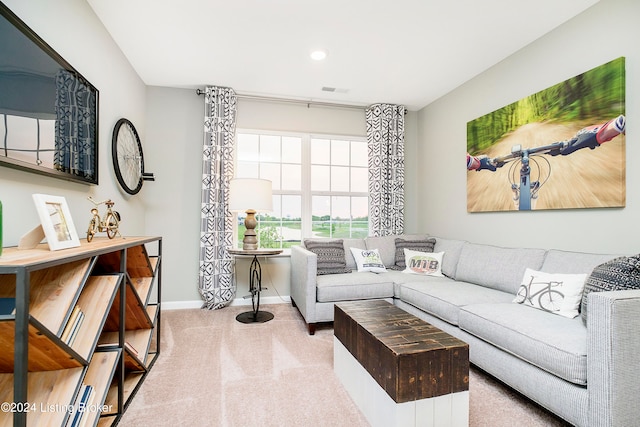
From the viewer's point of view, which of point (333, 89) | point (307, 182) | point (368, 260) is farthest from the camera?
point (307, 182)

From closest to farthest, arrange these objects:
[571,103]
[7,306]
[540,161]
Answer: [7,306], [571,103], [540,161]

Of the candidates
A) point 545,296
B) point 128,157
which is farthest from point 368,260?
point 128,157

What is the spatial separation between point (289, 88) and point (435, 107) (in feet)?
6.19

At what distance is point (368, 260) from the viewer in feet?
11.1

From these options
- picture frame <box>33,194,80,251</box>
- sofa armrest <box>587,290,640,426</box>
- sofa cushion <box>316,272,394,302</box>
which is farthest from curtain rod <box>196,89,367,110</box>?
sofa armrest <box>587,290,640,426</box>

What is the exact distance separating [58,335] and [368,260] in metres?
2.73

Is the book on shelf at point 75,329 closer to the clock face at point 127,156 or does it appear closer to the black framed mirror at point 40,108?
the black framed mirror at point 40,108

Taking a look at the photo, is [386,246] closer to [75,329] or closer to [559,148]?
[559,148]

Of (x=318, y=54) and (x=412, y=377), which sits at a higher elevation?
(x=318, y=54)

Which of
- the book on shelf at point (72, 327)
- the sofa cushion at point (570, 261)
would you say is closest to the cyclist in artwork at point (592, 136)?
the sofa cushion at point (570, 261)

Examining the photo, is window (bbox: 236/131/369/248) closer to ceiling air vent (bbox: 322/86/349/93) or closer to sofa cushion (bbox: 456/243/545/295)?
ceiling air vent (bbox: 322/86/349/93)

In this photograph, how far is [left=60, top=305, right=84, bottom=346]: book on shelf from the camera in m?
1.21

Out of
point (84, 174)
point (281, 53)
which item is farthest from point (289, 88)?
point (84, 174)

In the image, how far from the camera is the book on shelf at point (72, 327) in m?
1.21
